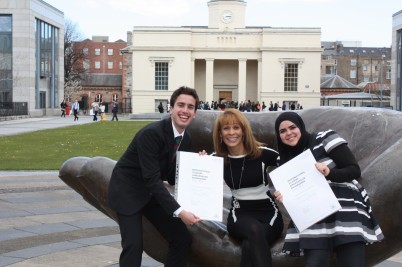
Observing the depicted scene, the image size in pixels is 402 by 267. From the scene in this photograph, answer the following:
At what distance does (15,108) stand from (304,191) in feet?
142

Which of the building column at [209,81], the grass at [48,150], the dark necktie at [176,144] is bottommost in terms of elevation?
the grass at [48,150]

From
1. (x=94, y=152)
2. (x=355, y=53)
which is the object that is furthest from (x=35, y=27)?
(x=355, y=53)

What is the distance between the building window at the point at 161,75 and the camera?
58.4 metres

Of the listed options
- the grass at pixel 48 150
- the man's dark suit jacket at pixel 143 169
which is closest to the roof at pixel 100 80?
the grass at pixel 48 150

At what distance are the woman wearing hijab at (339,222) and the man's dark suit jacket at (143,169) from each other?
32.0 inches

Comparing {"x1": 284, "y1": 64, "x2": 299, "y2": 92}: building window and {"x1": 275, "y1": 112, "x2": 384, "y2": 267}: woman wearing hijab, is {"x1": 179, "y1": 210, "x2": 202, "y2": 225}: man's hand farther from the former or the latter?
{"x1": 284, "y1": 64, "x2": 299, "y2": 92}: building window

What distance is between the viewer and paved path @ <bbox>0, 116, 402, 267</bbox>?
18.7 ft

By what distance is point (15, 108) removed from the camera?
44.4m

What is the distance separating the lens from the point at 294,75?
192 feet

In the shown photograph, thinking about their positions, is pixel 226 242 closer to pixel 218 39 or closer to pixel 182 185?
pixel 182 185

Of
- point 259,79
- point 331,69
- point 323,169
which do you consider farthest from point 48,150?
point 331,69

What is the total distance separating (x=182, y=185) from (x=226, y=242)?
0.57 metres

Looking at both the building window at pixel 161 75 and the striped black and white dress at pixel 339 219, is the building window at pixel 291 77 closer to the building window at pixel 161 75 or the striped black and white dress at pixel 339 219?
the building window at pixel 161 75

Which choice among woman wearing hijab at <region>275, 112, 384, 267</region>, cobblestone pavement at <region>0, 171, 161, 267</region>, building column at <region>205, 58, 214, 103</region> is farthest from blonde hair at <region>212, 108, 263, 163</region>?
building column at <region>205, 58, 214, 103</region>
